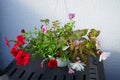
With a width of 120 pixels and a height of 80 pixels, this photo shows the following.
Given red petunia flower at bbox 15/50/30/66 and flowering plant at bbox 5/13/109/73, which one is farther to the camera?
flowering plant at bbox 5/13/109/73

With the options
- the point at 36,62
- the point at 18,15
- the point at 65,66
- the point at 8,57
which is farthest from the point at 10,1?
the point at 65,66

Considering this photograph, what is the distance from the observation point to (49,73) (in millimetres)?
1067

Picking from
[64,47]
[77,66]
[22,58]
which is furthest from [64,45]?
[22,58]

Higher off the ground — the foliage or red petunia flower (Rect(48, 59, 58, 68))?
the foliage

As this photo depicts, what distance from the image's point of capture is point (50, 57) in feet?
3.61

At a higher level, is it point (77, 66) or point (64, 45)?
point (64, 45)

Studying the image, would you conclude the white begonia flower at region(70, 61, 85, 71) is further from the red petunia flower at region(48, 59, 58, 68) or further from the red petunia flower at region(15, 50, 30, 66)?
the red petunia flower at region(15, 50, 30, 66)

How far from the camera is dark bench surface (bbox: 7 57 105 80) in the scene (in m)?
1.03

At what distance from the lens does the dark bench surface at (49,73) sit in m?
1.03

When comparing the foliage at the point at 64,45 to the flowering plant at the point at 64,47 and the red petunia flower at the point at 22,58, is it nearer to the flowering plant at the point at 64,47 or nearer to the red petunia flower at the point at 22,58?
the flowering plant at the point at 64,47

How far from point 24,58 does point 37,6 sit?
1.92 feet

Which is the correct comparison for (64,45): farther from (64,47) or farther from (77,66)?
(77,66)

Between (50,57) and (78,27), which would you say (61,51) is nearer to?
(50,57)

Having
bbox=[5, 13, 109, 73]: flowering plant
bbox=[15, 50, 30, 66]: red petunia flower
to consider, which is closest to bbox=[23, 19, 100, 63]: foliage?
bbox=[5, 13, 109, 73]: flowering plant
